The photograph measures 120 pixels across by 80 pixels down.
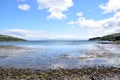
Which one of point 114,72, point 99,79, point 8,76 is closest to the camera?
point 99,79

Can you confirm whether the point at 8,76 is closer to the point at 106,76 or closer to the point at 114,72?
the point at 106,76

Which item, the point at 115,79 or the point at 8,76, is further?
the point at 8,76

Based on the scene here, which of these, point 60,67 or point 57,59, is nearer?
point 60,67

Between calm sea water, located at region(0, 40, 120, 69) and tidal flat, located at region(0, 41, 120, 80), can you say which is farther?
calm sea water, located at region(0, 40, 120, 69)

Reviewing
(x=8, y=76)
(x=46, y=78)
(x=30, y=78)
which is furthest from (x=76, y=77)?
(x=8, y=76)

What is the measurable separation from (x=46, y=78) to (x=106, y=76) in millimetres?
7180

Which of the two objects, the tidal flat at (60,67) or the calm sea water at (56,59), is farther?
the calm sea water at (56,59)

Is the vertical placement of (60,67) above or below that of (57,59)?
below

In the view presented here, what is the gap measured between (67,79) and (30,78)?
13.7ft

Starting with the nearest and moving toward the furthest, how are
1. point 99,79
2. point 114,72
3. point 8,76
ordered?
point 99,79 < point 8,76 < point 114,72

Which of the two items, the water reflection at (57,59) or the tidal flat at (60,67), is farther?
the water reflection at (57,59)

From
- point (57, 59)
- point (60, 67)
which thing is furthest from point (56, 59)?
point (60, 67)

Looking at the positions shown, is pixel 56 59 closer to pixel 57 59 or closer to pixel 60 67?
pixel 57 59

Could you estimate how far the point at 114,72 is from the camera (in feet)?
94.0
